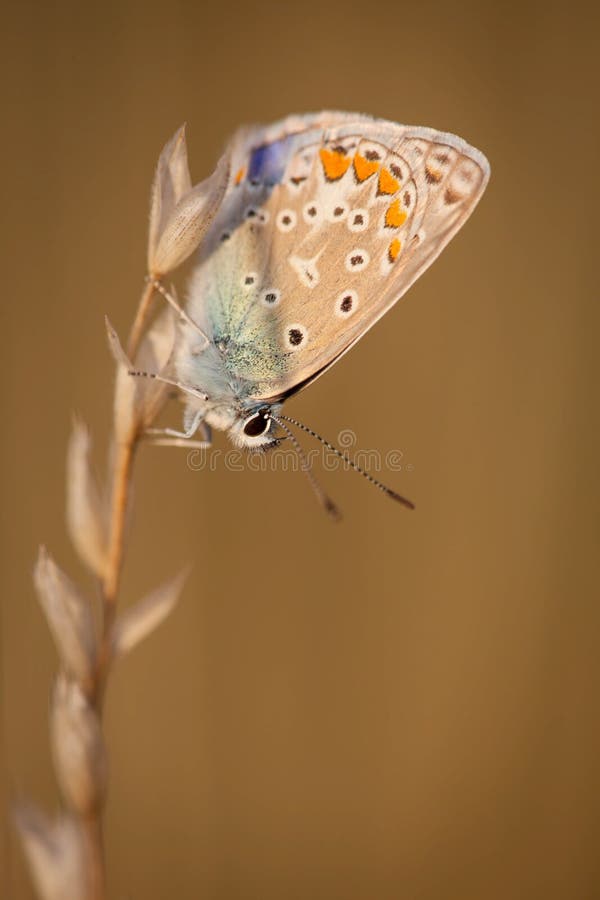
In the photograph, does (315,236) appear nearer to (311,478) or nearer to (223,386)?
(223,386)

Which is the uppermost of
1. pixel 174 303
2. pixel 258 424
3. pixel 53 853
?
pixel 174 303

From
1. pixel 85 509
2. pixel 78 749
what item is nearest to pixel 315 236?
pixel 85 509

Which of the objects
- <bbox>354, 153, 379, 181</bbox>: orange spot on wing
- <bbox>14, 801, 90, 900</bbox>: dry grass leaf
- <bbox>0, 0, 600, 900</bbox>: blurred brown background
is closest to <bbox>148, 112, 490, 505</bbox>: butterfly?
<bbox>354, 153, 379, 181</bbox>: orange spot on wing

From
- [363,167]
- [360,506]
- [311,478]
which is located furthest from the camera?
[360,506]

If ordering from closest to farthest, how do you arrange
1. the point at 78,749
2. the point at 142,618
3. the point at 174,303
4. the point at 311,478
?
the point at 78,749
the point at 142,618
the point at 174,303
the point at 311,478

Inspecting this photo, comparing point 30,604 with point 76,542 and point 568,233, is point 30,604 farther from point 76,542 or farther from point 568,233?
point 568,233

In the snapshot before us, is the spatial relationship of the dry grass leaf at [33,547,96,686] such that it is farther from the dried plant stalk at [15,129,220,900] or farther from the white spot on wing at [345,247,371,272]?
the white spot on wing at [345,247,371,272]

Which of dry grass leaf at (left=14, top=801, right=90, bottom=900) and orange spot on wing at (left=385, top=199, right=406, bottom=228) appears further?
orange spot on wing at (left=385, top=199, right=406, bottom=228)
